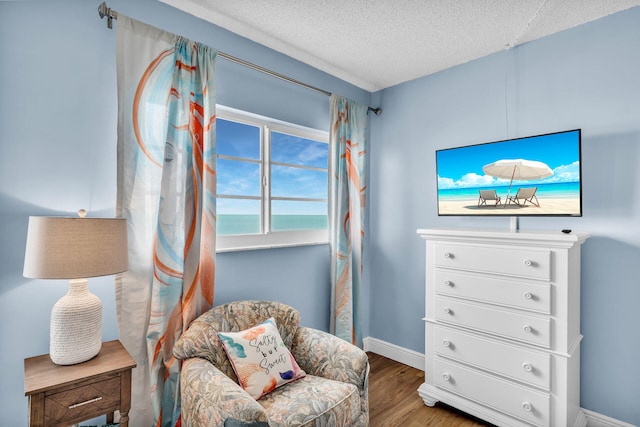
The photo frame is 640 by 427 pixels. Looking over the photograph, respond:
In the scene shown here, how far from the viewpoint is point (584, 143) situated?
218 cm

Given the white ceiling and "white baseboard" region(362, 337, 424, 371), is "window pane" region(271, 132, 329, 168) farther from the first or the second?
"white baseboard" region(362, 337, 424, 371)

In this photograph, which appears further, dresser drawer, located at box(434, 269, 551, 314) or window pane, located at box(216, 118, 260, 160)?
window pane, located at box(216, 118, 260, 160)

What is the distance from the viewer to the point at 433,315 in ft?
7.97

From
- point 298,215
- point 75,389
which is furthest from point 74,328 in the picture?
point 298,215

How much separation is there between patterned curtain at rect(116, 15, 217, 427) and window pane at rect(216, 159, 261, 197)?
0.87ft

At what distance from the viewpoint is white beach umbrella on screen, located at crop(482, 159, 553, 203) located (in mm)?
2195

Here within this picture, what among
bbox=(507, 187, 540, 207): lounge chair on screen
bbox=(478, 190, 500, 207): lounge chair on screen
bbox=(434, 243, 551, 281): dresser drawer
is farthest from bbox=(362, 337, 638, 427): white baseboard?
bbox=(507, 187, 540, 207): lounge chair on screen

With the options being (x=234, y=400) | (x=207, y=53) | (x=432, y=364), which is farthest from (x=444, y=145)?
(x=234, y=400)

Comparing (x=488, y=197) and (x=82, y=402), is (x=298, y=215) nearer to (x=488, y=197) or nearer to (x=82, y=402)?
(x=488, y=197)

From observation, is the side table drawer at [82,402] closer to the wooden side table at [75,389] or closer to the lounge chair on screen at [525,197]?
the wooden side table at [75,389]

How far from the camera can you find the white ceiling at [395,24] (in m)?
2.00

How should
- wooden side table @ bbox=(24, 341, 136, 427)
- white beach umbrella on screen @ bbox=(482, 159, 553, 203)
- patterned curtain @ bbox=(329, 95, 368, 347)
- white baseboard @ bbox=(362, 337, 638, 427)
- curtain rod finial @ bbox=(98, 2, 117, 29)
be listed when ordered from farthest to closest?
1. white baseboard @ bbox=(362, 337, 638, 427)
2. patterned curtain @ bbox=(329, 95, 368, 347)
3. white beach umbrella on screen @ bbox=(482, 159, 553, 203)
4. curtain rod finial @ bbox=(98, 2, 117, 29)
5. wooden side table @ bbox=(24, 341, 136, 427)

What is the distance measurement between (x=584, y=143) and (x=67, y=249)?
9.84ft

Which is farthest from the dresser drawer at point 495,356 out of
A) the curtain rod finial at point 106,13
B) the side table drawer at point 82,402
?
the curtain rod finial at point 106,13
